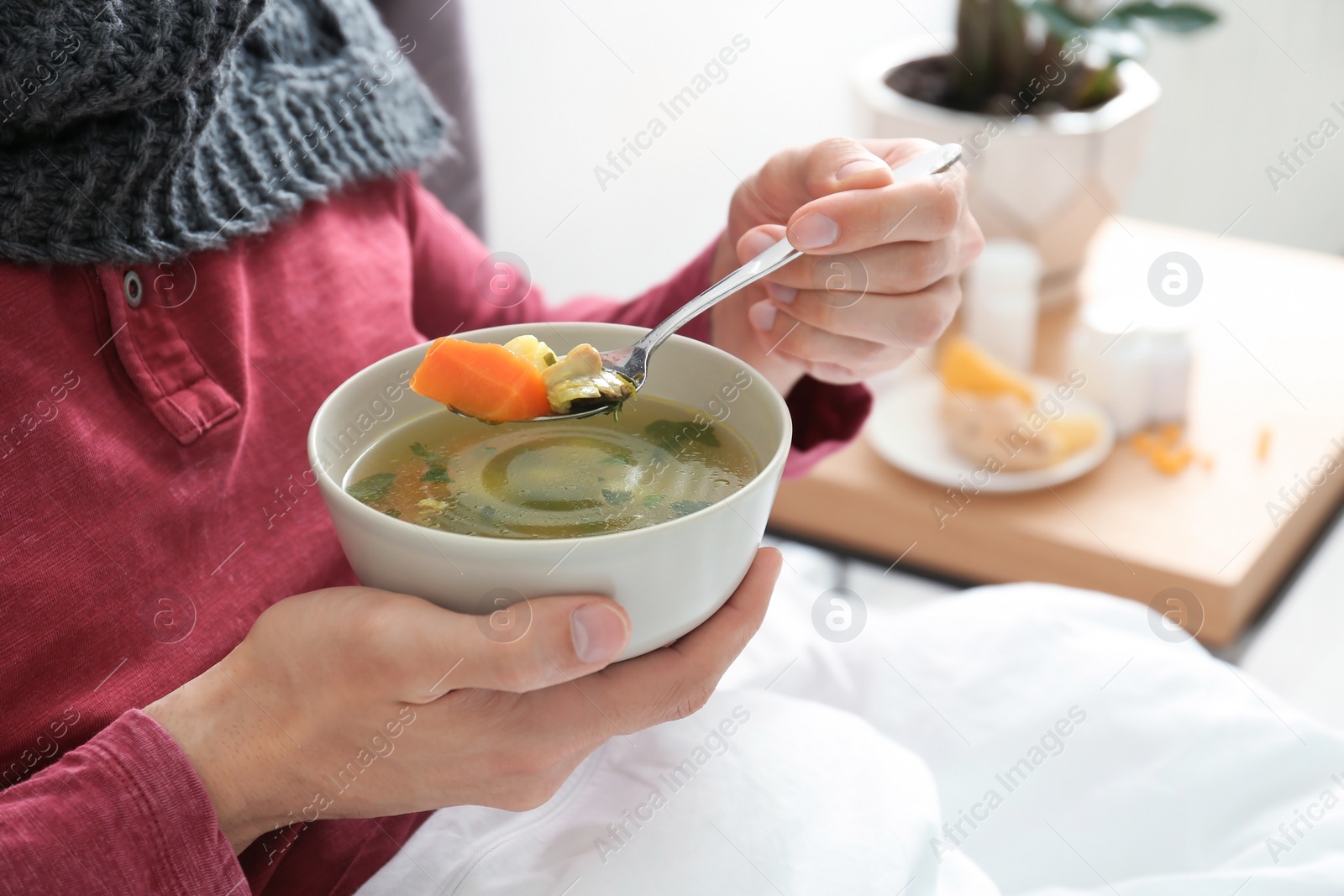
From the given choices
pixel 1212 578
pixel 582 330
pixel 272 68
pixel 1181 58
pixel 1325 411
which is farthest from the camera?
pixel 1181 58

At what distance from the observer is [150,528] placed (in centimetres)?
70

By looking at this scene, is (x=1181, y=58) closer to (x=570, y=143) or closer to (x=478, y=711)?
(x=570, y=143)

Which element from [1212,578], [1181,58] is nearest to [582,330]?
[1212,578]

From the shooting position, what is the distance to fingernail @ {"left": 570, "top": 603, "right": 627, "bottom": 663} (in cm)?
53

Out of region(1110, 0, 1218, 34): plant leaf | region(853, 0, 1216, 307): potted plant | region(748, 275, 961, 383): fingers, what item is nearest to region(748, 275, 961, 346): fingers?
region(748, 275, 961, 383): fingers

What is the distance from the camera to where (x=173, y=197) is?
2.43ft

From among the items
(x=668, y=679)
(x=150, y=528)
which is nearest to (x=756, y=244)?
(x=668, y=679)

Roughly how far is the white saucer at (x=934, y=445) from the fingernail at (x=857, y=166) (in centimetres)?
65

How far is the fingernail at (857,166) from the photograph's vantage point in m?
0.73

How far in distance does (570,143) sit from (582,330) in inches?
57.8

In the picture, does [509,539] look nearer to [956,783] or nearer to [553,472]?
[553,472]

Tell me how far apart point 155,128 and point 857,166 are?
45 cm

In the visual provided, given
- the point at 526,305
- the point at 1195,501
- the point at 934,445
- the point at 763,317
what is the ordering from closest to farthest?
the point at 763,317 → the point at 526,305 → the point at 1195,501 → the point at 934,445

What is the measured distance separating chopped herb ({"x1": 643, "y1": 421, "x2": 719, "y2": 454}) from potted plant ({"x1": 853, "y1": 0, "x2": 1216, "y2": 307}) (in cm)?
103
